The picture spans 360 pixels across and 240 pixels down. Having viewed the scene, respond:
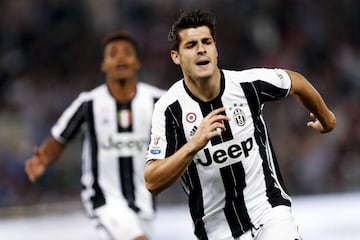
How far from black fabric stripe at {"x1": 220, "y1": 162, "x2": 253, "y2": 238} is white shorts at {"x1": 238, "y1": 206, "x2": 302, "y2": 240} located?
6 cm

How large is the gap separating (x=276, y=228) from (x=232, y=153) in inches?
20.3

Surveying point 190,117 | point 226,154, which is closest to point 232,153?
point 226,154

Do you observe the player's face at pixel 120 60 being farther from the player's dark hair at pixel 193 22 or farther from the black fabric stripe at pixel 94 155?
the player's dark hair at pixel 193 22

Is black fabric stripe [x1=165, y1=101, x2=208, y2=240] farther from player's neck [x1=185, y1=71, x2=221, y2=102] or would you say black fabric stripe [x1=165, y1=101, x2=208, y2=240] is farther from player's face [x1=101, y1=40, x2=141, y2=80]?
player's face [x1=101, y1=40, x2=141, y2=80]

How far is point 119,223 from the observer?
8289 mm

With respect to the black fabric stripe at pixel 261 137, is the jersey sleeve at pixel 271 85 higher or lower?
higher

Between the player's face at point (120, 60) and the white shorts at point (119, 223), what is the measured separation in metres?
1.10

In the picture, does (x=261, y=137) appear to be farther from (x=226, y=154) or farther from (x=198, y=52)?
(x=198, y=52)

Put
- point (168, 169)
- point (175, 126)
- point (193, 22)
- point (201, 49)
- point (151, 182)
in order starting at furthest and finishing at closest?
point (175, 126), point (193, 22), point (201, 49), point (151, 182), point (168, 169)

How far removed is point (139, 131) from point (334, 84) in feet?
21.5

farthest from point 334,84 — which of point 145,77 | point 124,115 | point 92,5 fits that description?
point 124,115

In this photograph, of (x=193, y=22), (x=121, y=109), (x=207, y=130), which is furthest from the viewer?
(x=121, y=109)

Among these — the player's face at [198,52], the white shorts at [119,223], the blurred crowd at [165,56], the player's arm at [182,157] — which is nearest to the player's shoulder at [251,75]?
the player's face at [198,52]

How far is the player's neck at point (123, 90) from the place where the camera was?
8.69m
